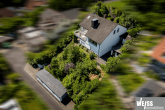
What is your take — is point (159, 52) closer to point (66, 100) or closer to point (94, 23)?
point (66, 100)

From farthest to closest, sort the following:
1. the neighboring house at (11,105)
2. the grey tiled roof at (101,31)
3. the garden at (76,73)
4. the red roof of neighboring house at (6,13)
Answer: the grey tiled roof at (101,31) → the garden at (76,73) → the neighboring house at (11,105) → the red roof of neighboring house at (6,13)

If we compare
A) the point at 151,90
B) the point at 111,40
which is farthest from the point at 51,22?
the point at 111,40

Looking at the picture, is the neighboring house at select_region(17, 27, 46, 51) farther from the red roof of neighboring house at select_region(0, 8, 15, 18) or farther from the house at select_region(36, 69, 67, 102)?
the house at select_region(36, 69, 67, 102)


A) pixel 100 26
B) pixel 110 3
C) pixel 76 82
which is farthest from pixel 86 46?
pixel 110 3

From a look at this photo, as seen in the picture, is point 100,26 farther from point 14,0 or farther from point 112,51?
point 14,0

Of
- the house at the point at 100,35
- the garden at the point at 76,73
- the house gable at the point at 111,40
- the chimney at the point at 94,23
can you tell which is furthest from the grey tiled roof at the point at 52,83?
the chimney at the point at 94,23

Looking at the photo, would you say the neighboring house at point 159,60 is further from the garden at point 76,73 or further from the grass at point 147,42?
the garden at point 76,73
